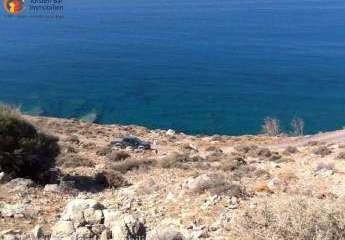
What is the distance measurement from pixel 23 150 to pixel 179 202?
5.33 m

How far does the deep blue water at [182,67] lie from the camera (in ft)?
241

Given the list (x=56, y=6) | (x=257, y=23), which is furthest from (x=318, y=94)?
(x=56, y=6)

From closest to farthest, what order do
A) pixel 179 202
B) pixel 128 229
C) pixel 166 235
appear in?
1. pixel 128 229
2. pixel 166 235
3. pixel 179 202

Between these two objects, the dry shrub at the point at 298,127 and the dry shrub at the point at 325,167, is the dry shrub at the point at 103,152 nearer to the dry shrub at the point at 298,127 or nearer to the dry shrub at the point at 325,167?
the dry shrub at the point at 325,167

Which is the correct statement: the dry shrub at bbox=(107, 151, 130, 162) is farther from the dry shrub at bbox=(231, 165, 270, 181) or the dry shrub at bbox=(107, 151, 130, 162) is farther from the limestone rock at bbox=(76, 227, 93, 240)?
the limestone rock at bbox=(76, 227, 93, 240)

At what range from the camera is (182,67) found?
320 feet

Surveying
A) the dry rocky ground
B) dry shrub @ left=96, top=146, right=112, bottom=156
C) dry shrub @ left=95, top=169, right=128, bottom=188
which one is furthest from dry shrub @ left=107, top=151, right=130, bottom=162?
dry shrub @ left=95, top=169, right=128, bottom=188

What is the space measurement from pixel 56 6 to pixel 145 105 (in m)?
86.4

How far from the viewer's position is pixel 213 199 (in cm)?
1162

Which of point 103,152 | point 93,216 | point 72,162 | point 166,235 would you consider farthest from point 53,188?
point 103,152

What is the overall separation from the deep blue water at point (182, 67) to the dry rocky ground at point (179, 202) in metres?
48.8

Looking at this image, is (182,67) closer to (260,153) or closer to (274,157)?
(260,153)

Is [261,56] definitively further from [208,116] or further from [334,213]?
[334,213]

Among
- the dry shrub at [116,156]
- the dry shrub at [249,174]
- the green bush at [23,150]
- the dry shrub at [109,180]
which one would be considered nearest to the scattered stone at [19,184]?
the green bush at [23,150]
